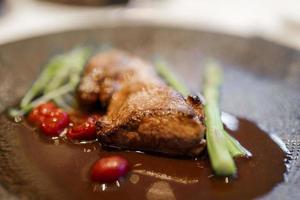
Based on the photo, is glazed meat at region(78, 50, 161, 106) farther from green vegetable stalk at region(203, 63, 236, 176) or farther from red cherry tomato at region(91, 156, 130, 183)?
red cherry tomato at region(91, 156, 130, 183)

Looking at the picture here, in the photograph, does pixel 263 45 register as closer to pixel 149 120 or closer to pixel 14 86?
pixel 149 120

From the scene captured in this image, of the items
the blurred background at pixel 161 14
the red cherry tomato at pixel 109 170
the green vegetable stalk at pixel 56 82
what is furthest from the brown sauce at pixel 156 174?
the blurred background at pixel 161 14

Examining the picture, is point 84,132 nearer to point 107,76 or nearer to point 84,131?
point 84,131

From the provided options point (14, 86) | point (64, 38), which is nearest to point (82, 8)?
point (64, 38)

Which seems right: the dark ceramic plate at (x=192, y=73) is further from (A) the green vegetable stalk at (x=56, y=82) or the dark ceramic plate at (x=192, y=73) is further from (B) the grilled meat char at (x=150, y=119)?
(B) the grilled meat char at (x=150, y=119)

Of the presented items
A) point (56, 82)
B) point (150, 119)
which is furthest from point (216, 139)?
point (56, 82)
